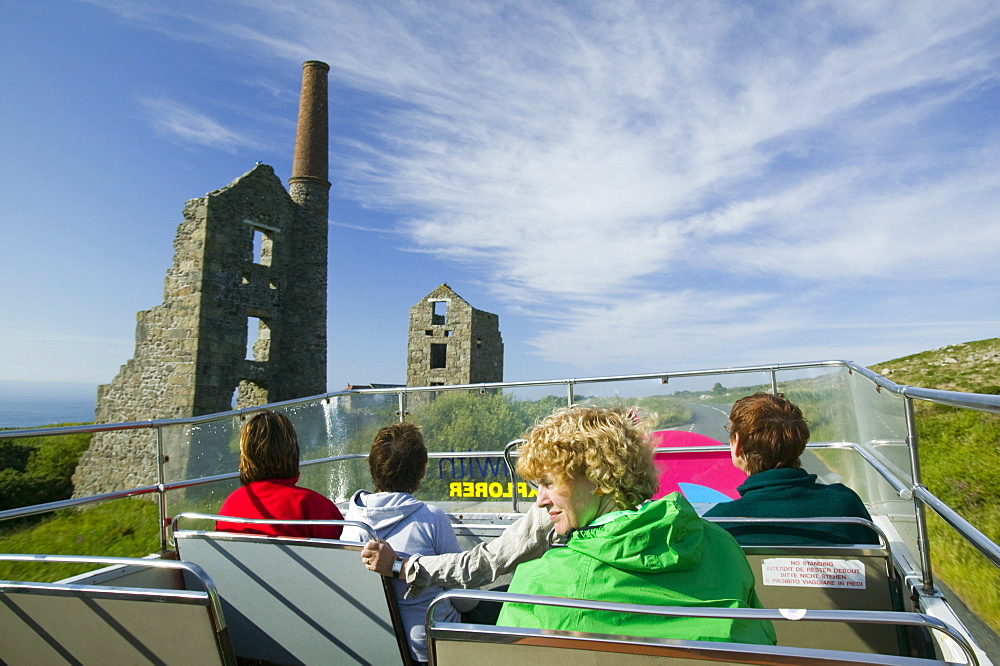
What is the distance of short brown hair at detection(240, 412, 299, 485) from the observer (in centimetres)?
271

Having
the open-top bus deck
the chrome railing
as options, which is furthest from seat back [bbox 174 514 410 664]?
the chrome railing

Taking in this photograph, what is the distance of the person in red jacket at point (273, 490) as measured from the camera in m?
2.61

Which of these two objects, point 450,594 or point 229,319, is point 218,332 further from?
point 450,594

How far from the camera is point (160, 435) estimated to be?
385 centimetres

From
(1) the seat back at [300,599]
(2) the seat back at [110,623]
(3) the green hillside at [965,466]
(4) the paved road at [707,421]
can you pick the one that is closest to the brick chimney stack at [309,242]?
(4) the paved road at [707,421]

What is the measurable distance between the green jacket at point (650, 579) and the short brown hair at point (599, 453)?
21 cm

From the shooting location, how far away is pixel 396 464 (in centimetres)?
249

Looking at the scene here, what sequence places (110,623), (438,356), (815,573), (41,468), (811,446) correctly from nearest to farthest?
(110,623)
(815,573)
(811,446)
(41,468)
(438,356)

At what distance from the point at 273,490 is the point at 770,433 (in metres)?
2.04

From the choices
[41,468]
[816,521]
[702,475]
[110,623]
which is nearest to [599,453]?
[816,521]

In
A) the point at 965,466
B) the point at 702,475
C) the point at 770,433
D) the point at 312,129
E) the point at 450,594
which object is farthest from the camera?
the point at 312,129

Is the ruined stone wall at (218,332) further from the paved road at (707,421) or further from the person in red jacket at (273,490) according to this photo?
the person in red jacket at (273,490)

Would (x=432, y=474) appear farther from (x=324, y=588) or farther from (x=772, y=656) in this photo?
(x=772, y=656)

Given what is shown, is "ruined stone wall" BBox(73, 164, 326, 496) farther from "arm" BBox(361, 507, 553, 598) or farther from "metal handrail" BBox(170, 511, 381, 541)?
"arm" BBox(361, 507, 553, 598)
